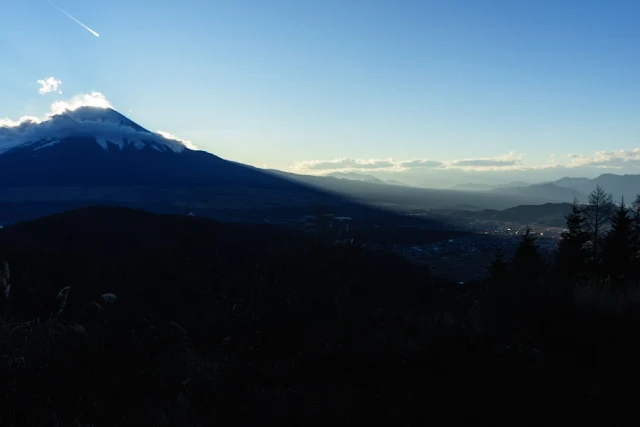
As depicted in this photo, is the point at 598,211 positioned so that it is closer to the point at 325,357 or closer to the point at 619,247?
the point at 619,247

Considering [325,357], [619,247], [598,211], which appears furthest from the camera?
[598,211]

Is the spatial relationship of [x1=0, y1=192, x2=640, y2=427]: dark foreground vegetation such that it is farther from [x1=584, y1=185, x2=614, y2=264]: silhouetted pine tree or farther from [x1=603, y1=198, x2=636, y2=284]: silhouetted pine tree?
[x1=584, y1=185, x2=614, y2=264]: silhouetted pine tree

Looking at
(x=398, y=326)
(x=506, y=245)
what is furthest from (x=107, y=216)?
(x=506, y=245)

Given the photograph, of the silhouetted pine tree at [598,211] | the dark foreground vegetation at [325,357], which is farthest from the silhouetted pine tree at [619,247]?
the dark foreground vegetation at [325,357]

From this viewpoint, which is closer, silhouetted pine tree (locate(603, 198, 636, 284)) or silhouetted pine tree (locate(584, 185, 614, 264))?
silhouetted pine tree (locate(603, 198, 636, 284))

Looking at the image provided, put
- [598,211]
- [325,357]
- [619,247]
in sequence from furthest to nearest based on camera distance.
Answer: [598,211], [619,247], [325,357]

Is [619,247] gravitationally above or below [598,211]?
below

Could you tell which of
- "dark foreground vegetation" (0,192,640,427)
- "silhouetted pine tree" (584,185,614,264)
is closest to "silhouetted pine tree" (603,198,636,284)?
"silhouetted pine tree" (584,185,614,264)

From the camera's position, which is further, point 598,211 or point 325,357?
point 598,211

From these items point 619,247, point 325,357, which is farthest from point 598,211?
point 325,357

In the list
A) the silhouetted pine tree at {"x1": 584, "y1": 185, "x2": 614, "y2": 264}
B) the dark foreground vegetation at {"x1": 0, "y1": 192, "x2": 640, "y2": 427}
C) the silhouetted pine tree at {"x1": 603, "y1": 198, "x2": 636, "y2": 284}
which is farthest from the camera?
the silhouetted pine tree at {"x1": 584, "y1": 185, "x2": 614, "y2": 264}

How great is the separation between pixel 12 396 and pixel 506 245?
11611 cm

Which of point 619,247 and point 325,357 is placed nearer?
point 325,357

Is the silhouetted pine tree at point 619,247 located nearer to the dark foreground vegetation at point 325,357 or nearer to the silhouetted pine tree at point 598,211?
the silhouetted pine tree at point 598,211
